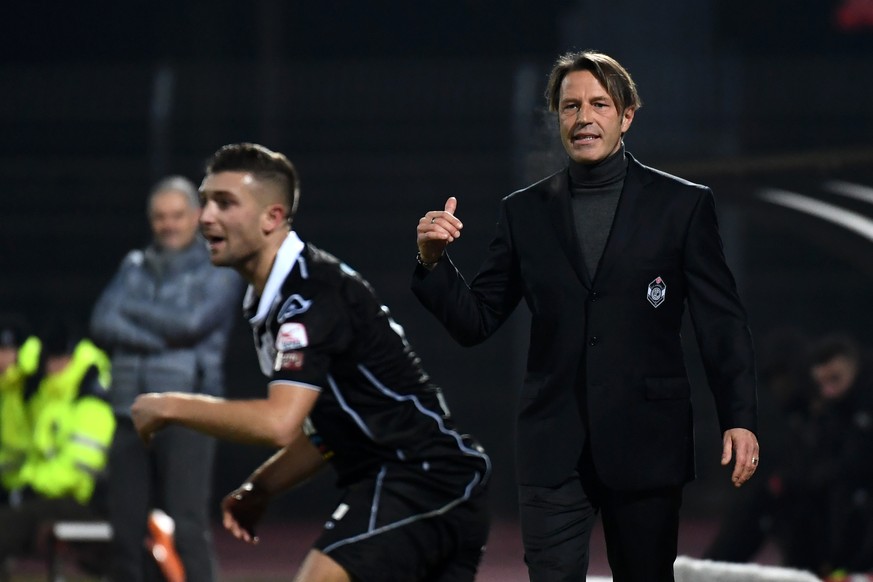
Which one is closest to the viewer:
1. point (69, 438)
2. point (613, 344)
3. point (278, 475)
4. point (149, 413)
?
point (149, 413)

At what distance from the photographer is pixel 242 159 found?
4.51 metres

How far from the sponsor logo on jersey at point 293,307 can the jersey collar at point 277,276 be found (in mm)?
49

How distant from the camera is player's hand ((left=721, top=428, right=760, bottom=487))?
417 cm

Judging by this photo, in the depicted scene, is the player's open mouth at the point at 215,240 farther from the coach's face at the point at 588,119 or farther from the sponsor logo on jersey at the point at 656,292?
the sponsor logo on jersey at the point at 656,292

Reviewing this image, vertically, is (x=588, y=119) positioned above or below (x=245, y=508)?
above

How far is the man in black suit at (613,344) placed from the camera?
4254 mm

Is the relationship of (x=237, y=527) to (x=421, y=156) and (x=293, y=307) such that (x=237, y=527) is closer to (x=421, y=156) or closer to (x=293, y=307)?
(x=293, y=307)

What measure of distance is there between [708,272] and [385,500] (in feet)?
3.25

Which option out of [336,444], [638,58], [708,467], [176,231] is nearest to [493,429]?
[708,467]

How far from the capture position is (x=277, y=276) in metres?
4.40

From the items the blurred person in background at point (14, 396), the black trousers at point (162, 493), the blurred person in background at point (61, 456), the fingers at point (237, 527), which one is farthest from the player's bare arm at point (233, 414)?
the blurred person in background at point (14, 396)

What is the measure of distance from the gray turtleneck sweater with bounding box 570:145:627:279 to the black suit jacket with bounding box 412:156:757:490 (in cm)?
4

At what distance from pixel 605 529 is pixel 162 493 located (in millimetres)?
3142

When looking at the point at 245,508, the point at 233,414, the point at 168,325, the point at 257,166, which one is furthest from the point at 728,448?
the point at 168,325
